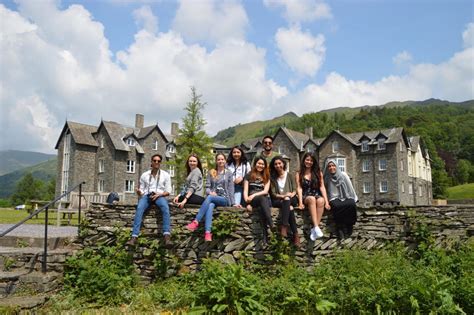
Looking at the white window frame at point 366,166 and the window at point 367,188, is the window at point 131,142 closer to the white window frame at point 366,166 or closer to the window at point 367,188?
the white window frame at point 366,166

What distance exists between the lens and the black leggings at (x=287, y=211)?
22.8 ft

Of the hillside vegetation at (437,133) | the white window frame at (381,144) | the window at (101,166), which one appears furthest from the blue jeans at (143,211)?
the hillside vegetation at (437,133)

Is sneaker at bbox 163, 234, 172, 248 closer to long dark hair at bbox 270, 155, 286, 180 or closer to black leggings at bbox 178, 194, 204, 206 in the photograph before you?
black leggings at bbox 178, 194, 204, 206

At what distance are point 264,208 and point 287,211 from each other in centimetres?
47

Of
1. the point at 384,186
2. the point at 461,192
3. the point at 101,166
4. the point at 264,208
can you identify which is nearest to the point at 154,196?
the point at 264,208

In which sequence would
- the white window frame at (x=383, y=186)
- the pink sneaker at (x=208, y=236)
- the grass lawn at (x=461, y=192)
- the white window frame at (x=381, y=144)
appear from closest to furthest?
the pink sneaker at (x=208, y=236), the white window frame at (x=383, y=186), the white window frame at (x=381, y=144), the grass lawn at (x=461, y=192)

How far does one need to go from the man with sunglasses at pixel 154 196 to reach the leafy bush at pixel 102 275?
444 millimetres

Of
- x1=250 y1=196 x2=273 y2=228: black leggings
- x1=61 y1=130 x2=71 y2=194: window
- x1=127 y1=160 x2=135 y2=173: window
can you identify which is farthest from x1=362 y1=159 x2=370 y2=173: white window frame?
x1=250 y1=196 x2=273 y2=228: black leggings

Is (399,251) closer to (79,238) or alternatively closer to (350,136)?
(79,238)

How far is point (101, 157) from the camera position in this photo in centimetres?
4272

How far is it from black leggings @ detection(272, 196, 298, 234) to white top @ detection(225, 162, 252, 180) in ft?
3.19

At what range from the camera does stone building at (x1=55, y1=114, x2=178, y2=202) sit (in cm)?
4156

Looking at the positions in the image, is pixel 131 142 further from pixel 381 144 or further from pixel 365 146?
Result: pixel 381 144

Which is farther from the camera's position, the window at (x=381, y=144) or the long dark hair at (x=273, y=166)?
the window at (x=381, y=144)
